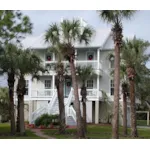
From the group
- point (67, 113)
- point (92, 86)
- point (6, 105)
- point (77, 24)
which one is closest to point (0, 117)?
point (6, 105)

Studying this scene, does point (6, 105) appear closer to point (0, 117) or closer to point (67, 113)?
point (0, 117)

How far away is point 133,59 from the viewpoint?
20703 millimetres

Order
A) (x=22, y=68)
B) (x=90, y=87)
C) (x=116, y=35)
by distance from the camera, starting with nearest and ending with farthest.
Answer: (x=116, y=35) → (x=22, y=68) → (x=90, y=87)

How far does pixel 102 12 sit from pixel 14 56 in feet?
21.8

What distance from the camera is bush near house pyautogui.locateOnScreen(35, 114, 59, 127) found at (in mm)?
27297

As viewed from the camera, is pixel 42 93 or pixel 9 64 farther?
pixel 42 93

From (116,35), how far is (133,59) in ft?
13.8

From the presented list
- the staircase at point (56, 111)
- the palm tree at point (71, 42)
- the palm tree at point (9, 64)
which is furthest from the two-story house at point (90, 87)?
the palm tree at point (71, 42)

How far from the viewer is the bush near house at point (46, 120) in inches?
1075

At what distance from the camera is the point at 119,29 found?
1681cm

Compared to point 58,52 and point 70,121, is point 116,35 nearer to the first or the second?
point 58,52

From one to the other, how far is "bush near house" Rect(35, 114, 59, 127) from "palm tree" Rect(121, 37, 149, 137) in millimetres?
8531

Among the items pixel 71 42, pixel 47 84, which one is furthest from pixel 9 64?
pixel 47 84

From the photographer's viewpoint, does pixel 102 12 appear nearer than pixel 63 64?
Yes
